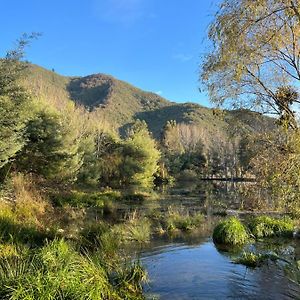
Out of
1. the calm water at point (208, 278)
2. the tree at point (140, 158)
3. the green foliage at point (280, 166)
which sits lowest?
the calm water at point (208, 278)

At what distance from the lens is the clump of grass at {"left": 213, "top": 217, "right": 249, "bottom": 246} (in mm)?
17125

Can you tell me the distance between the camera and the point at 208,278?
39.5 feet

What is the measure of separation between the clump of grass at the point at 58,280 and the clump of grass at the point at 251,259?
5513 millimetres

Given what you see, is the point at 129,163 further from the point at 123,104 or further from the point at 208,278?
the point at 123,104

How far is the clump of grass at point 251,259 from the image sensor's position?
1348 centimetres

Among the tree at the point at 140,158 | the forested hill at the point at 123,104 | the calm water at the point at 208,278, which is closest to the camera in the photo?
the calm water at the point at 208,278

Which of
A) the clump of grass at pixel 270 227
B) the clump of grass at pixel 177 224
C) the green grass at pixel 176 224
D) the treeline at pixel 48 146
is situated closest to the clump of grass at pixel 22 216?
the treeline at pixel 48 146

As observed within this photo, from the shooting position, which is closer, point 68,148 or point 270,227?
point 270,227

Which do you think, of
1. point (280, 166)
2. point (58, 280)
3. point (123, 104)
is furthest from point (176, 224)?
point (123, 104)

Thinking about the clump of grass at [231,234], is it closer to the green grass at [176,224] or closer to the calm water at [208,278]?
the calm water at [208,278]

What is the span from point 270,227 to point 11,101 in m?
14.0

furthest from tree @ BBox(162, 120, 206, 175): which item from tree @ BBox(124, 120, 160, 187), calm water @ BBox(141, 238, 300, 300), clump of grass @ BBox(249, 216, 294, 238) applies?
calm water @ BBox(141, 238, 300, 300)

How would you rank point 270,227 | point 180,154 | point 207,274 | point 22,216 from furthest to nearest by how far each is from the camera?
point 180,154 < point 270,227 < point 22,216 < point 207,274

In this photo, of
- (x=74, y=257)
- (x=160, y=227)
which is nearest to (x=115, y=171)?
(x=160, y=227)
